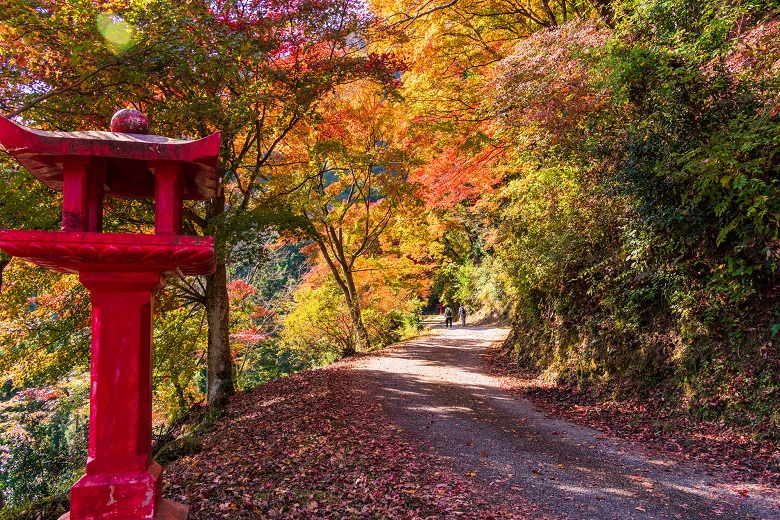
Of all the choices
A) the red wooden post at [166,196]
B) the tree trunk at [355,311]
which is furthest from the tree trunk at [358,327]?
the red wooden post at [166,196]

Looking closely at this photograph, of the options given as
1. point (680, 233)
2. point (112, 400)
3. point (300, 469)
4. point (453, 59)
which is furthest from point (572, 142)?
point (112, 400)

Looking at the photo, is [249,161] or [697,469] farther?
[249,161]

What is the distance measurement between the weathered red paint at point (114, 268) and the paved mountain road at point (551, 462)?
149 inches

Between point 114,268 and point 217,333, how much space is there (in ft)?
24.1

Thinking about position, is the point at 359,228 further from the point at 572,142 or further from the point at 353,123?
the point at 572,142

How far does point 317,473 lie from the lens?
552 centimetres

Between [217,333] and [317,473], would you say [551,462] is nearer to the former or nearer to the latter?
[317,473]

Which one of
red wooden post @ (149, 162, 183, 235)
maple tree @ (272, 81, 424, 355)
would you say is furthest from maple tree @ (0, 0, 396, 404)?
red wooden post @ (149, 162, 183, 235)

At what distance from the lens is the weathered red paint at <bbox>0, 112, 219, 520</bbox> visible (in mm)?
2916

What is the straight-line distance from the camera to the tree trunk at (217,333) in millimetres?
9859

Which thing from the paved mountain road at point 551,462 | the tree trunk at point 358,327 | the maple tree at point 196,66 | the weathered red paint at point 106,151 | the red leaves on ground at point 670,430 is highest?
the maple tree at point 196,66

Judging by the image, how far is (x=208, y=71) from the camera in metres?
7.25

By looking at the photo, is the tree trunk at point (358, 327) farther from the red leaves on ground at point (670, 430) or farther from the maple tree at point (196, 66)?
Answer: the red leaves on ground at point (670, 430)

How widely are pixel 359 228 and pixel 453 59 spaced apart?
731 cm
